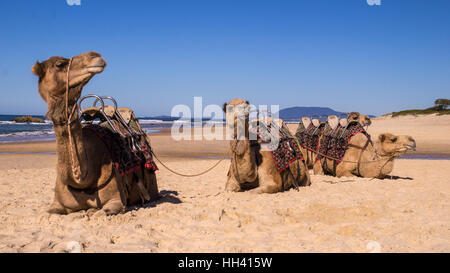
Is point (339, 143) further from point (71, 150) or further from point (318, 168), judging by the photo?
point (71, 150)

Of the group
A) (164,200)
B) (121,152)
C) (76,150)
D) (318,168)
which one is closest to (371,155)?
(318,168)

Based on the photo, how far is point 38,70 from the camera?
4180mm

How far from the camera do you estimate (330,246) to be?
4113 millimetres

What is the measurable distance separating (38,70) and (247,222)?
11.0 feet

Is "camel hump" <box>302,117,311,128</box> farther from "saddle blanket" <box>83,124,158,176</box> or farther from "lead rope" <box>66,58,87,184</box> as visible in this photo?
"lead rope" <box>66,58,87,184</box>

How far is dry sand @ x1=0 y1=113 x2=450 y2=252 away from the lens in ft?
13.4

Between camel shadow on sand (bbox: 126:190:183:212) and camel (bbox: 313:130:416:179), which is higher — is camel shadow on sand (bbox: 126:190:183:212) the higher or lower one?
the lower one

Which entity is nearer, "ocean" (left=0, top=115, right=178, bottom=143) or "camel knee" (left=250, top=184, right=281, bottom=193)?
"camel knee" (left=250, top=184, right=281, bottom=193)

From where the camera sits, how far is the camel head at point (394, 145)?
9133 millimetres

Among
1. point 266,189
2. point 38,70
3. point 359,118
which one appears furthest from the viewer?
point 359,118

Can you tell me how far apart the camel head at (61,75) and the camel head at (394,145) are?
7755 millimetres

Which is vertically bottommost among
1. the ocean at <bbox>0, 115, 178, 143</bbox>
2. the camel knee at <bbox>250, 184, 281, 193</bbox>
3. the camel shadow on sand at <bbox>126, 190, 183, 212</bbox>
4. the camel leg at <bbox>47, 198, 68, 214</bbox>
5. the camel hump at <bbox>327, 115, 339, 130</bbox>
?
the camel shadow on sand at <bbox>126, 190, 183, 212</bbox>

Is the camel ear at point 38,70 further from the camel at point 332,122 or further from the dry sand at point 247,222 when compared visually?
the camel at point 332,122

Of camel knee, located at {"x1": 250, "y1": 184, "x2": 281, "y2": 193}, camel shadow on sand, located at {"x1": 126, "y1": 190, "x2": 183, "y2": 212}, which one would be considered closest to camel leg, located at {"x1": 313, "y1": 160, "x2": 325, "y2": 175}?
camel knee, located at {"x1": 250, "y1": 184, "x2": 281, "y2": 193}
